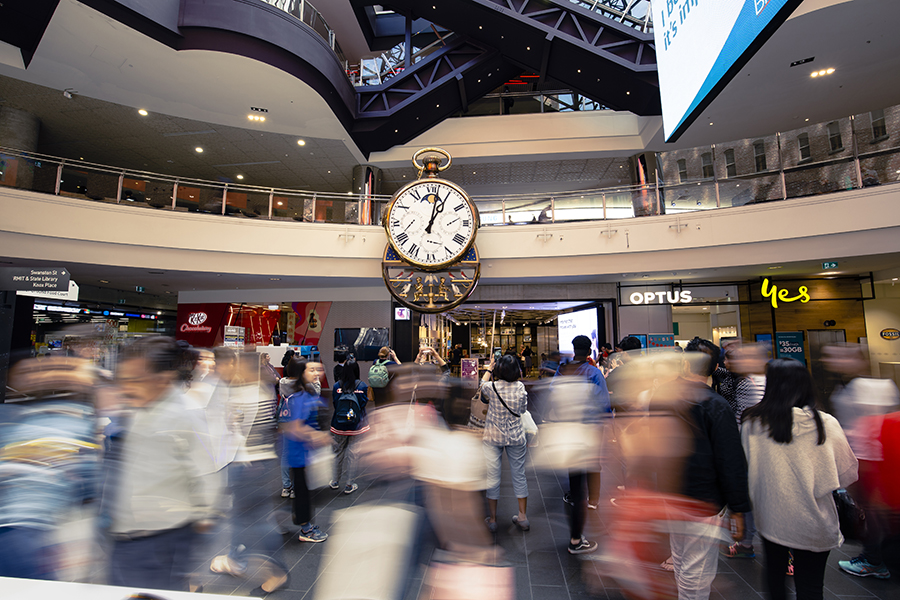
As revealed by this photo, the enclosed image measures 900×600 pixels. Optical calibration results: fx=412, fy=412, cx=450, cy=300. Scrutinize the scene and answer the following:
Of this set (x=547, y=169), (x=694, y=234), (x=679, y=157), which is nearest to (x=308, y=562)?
(x=694, y=234)

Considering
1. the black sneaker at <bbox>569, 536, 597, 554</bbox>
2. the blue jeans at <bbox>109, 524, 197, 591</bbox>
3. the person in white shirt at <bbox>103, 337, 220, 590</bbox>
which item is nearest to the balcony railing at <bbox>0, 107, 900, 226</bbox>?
the black sneaker at <bbox>569, 536, 597, 554</bbox>

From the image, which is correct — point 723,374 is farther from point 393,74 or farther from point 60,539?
point 393,74

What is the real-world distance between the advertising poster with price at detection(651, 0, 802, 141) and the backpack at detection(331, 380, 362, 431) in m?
4.85

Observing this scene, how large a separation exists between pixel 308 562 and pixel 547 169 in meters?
14.3

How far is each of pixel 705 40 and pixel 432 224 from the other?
368 centimetres

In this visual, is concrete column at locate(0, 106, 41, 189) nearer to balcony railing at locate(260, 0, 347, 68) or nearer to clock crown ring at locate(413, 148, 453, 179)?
balcony railing at locate(260, 0, 347, 68)

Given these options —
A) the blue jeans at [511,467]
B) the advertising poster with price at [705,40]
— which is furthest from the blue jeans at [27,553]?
the advertising poster with price at [705,40]

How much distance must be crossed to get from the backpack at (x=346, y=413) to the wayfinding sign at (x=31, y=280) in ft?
20.5

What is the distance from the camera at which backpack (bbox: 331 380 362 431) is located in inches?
185

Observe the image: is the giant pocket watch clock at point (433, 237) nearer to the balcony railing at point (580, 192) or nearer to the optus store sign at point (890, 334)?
the balcony railing at point (580, 192)

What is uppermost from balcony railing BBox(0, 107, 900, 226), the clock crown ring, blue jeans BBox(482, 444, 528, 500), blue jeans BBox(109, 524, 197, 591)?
balcony railing BBox(0, 107, 900, 226)

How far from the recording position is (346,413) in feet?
15.4

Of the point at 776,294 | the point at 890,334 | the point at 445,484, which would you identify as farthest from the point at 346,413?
the point at 890,334

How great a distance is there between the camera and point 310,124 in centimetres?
1170
